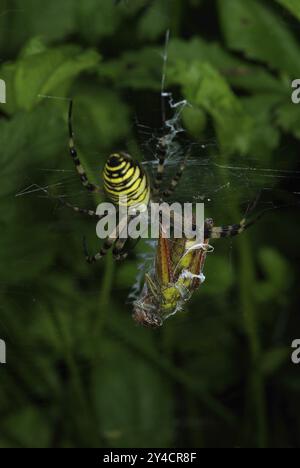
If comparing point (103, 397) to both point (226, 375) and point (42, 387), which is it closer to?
point (42, 387)

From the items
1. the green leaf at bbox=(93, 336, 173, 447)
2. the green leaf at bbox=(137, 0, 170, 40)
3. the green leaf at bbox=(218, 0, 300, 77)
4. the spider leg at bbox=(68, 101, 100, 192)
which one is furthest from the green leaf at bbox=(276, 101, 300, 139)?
the green leaf at bbox=(93, 336, 173, 447)

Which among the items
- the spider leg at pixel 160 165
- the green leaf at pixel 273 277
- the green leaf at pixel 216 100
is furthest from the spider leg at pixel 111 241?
the green leaf at pixel 273 277

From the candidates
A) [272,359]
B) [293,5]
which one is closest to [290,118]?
[293,5]

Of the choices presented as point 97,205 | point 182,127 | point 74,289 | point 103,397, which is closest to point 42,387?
point 103,397

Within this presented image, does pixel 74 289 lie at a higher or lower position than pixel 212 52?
lower

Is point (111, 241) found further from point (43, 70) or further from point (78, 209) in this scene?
point (43, 70)
